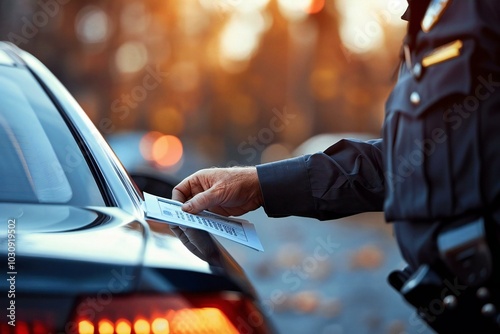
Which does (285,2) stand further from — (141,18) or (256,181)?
(256,181)

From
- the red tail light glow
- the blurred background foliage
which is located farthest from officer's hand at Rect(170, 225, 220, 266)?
the blurred background foliage

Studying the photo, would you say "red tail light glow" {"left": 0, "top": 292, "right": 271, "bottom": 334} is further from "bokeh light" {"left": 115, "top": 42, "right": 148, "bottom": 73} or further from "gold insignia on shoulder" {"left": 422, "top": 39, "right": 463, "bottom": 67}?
"bokeh light" {"left": 115, "top": 42, "right": 148, "bottom": 73}

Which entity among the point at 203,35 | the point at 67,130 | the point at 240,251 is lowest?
the point at 203,35

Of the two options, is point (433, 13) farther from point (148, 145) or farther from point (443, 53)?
point (148, 145)

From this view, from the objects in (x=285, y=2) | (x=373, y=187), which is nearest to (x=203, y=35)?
(x=285, y=2)

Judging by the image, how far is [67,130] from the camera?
7.87ft

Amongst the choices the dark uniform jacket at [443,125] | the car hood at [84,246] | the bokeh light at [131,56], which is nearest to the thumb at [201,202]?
the car hood at [84,246]

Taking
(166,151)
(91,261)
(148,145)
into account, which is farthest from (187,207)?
(166,151)

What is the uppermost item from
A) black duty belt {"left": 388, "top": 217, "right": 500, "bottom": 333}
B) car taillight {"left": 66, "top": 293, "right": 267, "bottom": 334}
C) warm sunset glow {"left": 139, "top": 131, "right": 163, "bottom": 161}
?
car taillight {"left": 66, "top": 293, "right": 267, "bottom": 334}

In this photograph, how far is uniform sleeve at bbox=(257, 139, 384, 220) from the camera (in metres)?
2.71

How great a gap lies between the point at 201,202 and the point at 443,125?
3.10 feet

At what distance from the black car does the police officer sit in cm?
20

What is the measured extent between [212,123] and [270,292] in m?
55.2

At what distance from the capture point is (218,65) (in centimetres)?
5719
